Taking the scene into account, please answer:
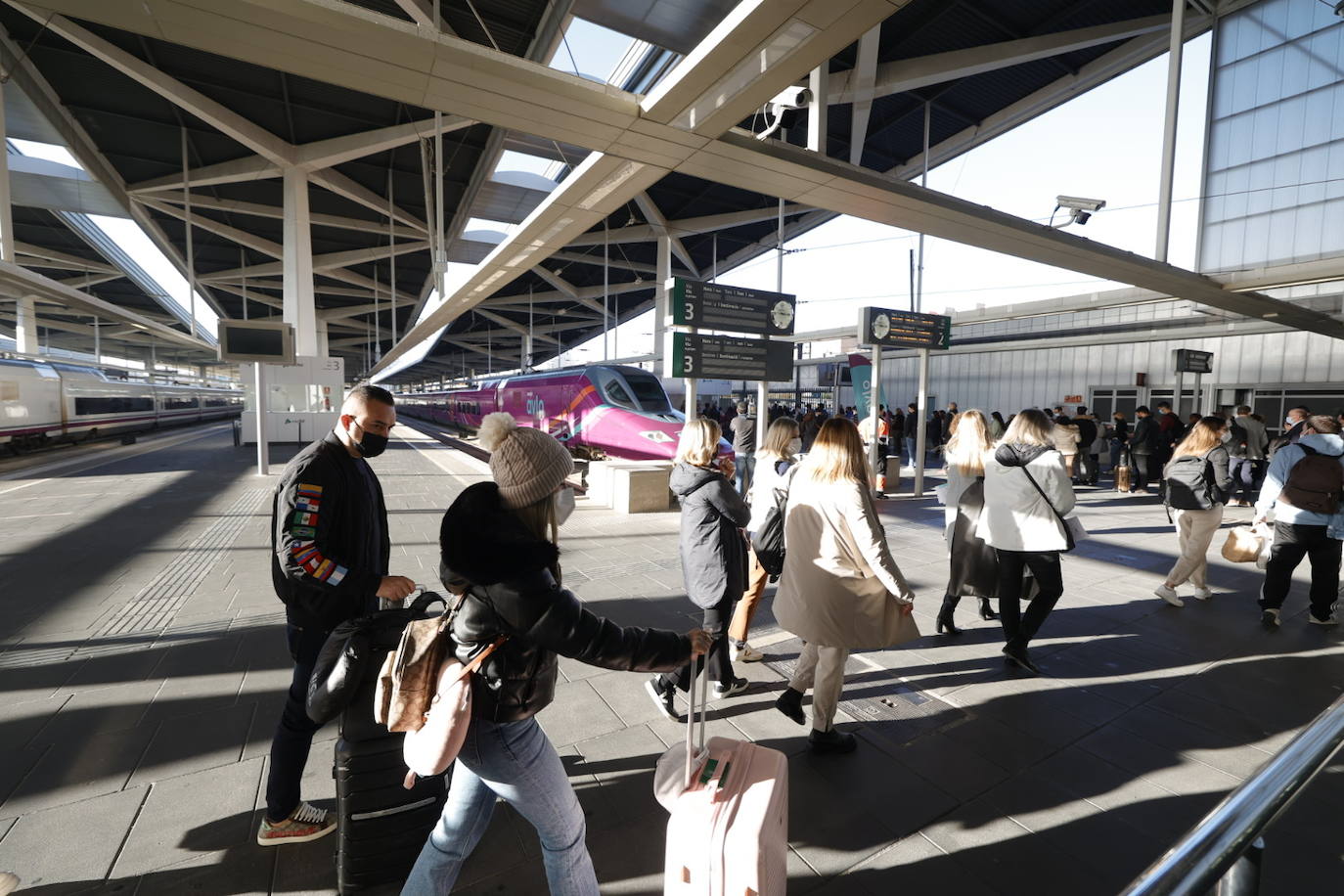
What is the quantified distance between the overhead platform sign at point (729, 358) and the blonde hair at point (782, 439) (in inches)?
167

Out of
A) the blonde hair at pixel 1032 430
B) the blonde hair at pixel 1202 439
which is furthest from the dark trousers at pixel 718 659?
the blonde hair at pixel 1202 439

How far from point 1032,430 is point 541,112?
4.13 m

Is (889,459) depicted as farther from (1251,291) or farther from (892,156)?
(892,156)

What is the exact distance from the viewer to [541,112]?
14.3 ft

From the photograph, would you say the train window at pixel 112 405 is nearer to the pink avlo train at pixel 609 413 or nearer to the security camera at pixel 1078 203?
the pink avlo train at pixel 609 413

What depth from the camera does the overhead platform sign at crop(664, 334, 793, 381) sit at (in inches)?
335

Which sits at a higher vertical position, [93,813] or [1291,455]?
[1291,455]

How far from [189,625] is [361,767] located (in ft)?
11.8

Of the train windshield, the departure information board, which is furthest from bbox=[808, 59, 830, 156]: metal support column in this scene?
the departure information board

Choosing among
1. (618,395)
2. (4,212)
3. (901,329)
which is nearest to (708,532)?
(901,329)

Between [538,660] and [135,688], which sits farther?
[135,688]

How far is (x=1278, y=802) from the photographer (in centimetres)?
102

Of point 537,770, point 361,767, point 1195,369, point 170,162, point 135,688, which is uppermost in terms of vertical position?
point 170,162

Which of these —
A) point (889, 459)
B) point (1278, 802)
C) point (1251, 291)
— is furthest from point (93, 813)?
point (1251, 291)
